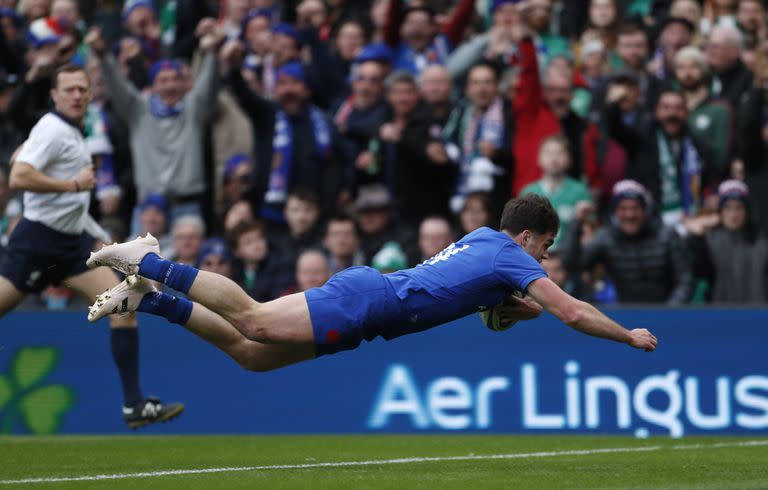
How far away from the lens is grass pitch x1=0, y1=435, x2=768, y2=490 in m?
8.89

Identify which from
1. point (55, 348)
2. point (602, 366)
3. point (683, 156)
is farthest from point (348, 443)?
point (683, 156)

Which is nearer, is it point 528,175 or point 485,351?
point 485,351

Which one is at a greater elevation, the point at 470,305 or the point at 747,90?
the point at 747,90

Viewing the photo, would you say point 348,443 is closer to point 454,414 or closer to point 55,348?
point 454,414

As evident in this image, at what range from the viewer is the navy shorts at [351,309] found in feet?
30.7

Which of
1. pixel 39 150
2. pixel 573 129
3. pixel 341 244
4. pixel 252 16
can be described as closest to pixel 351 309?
pixel 39 150

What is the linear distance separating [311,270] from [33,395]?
2944 millimetres

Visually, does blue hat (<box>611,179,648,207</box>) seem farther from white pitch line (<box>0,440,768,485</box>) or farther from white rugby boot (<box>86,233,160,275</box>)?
white rugby boot (<box>86,233,160,275</box>)

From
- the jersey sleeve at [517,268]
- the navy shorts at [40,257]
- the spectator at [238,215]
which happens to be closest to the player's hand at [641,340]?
the jersey sleeve at [517,268]

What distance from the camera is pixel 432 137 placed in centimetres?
1498

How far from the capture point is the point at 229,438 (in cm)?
1346

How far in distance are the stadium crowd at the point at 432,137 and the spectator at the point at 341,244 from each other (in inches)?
1.0

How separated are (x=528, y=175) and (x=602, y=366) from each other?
90.1 inches

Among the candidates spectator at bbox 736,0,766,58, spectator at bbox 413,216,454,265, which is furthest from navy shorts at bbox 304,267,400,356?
spectator at bbox 736,0,766,58
